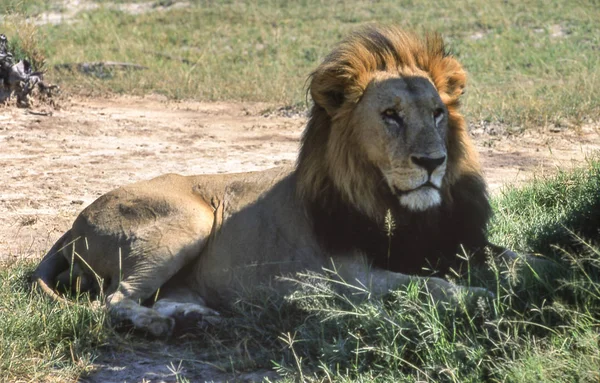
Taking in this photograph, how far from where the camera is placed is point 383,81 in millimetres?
4176

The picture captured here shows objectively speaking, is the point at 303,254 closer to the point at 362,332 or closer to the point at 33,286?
the point at 362,332

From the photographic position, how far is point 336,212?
4211 millimetres

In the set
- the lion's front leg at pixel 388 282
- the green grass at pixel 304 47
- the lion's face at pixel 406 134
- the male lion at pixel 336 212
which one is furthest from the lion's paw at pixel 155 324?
the green grass at pixel 304 47

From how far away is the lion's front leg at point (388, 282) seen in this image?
3.64 meters

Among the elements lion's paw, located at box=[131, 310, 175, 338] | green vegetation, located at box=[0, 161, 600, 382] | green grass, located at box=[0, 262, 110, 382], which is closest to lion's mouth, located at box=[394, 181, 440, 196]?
green vegetation, located at box=[0, 161, 600, 382]

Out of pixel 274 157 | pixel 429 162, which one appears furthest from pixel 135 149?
pixel 429 162

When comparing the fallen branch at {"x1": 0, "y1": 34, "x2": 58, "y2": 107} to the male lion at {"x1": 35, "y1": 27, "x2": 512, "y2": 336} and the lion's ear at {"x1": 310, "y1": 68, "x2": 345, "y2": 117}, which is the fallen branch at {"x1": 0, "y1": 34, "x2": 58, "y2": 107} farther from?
the lion's ear at {"x1": 310, "y1": 68, "x2": 345, "y2": 117}

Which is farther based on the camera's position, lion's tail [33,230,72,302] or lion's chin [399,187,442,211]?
lion's tail [33,230,72,302]

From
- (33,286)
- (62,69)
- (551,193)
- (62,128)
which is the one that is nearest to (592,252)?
(551,193)

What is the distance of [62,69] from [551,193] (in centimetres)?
825

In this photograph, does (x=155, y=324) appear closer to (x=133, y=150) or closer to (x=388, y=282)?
(x=388, y=282)

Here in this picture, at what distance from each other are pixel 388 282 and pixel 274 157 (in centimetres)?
424

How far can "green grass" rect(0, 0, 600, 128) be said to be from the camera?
34.4 ft

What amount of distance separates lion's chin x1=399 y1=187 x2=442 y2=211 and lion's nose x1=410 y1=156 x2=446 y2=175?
Answer: 4.3 inches
